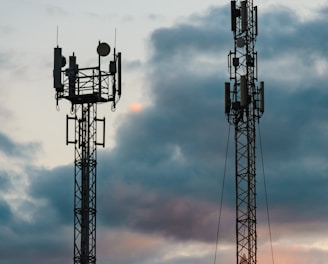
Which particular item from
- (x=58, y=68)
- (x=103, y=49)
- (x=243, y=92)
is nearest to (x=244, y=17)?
(x=243, y=92)

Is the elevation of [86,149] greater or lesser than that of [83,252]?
greater

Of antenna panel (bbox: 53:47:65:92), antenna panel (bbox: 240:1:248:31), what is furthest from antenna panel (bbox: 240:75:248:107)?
antenna panel (bbox: 53:47:65:92)

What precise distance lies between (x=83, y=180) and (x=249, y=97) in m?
36.7

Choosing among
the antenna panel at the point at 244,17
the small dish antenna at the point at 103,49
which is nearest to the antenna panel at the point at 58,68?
the small dish antenna at the point at 103,49

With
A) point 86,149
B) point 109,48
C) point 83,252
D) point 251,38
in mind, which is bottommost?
point 83,252

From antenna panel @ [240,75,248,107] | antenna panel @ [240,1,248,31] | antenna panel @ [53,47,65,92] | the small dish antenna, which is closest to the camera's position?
antenna panel @ [53,47,65,92]

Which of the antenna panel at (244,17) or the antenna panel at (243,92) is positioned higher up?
the antenna panel at (244,17)

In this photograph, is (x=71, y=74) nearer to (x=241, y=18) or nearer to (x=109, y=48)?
(x=109, y=48)

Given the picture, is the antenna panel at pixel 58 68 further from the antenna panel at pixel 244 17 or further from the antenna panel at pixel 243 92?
the antenna panel at pixel 244 17

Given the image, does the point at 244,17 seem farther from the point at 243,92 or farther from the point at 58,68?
the point at 58,68

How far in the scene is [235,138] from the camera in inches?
6806

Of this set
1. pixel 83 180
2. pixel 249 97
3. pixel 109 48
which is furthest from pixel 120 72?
pixel 249 97

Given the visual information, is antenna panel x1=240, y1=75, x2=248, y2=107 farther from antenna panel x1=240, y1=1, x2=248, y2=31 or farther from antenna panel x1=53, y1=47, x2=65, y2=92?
antenna panel x1=53, y1=47, x2=65, y2=92

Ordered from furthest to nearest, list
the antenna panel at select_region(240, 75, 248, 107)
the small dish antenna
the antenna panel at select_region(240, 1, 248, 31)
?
the antenna panel at select_region(240, 1, 248, 31) → the antenna panel at select_region(240, 75, 248, 107) → the small dish antenna
